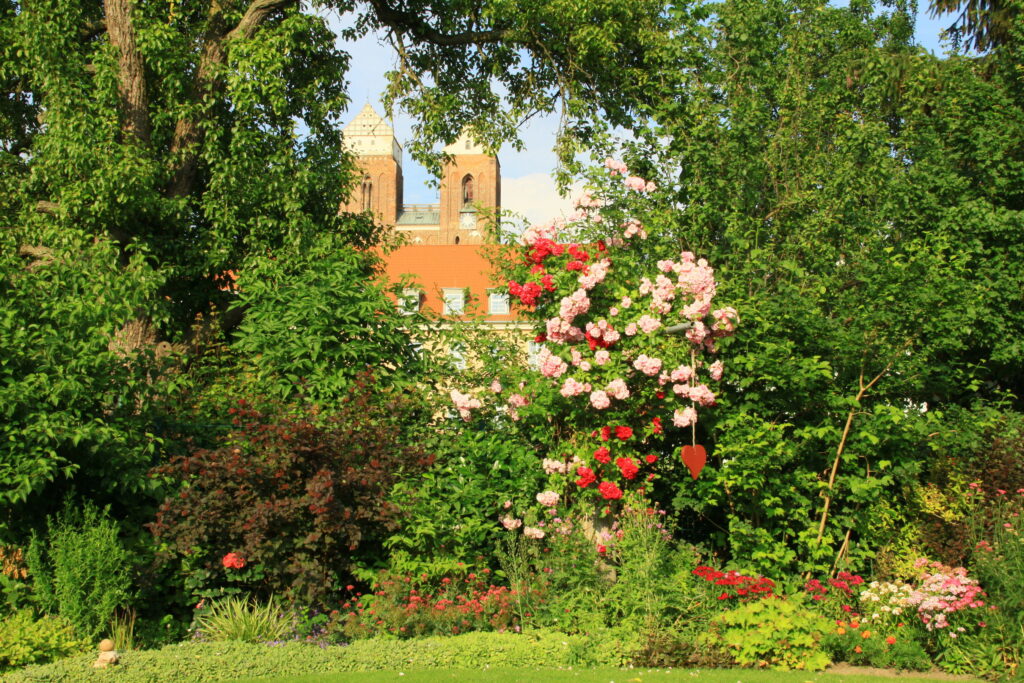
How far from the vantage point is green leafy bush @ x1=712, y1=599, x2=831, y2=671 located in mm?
6891

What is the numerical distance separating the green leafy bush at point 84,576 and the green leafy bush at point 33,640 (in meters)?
0.10

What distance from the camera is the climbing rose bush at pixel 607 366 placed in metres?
7.96

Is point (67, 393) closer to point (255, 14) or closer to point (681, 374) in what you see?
point (681, 374)

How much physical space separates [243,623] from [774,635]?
4.21 m

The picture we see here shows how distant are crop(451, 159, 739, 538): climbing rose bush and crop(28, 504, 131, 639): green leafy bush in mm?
3326

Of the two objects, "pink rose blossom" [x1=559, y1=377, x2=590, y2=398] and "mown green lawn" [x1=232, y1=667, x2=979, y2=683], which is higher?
"pink rose blossom" [x1=559, y1=377, x2=590, y2=398]

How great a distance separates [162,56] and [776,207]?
7.68 metres

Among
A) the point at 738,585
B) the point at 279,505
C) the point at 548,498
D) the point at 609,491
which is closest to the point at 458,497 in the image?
the point at 548,498

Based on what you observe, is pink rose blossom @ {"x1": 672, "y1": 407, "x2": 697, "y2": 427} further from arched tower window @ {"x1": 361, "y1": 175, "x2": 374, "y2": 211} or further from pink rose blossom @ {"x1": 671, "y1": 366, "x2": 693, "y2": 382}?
A: arched tower window @ {"x1": 361, "y1": 175, "x2": 374, "y2": 211}

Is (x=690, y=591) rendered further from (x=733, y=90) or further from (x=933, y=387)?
(x=733, y=90)

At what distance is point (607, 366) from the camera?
26.6ft

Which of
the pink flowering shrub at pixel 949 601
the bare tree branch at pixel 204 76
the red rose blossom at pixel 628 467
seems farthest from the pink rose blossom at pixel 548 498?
the bare tree branch at pixel 204 76

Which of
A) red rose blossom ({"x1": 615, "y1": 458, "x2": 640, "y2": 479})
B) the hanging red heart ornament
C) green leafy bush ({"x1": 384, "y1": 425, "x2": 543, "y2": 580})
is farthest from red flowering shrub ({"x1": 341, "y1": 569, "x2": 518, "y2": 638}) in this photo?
the hanging red heart ornament

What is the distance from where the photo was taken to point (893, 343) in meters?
8.39
